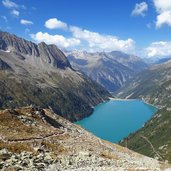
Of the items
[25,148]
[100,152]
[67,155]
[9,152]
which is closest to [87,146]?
[100,152]

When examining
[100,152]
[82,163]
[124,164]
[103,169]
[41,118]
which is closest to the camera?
[103,169]

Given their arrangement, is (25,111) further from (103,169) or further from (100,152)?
(103,169)

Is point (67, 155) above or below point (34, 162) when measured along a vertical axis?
above

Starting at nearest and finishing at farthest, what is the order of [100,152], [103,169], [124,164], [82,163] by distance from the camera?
1. [103,169]
2. [82,163]
3. [124,164]
4. [100,152]

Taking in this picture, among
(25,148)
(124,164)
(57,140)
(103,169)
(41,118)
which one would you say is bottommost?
(103,169)

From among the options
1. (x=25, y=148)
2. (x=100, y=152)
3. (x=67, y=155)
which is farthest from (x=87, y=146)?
(x=25, y=148)

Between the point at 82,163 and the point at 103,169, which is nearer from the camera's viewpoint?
the point at 103,169

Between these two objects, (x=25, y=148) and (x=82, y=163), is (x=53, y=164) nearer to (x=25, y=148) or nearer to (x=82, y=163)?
(x=82, y=163)
